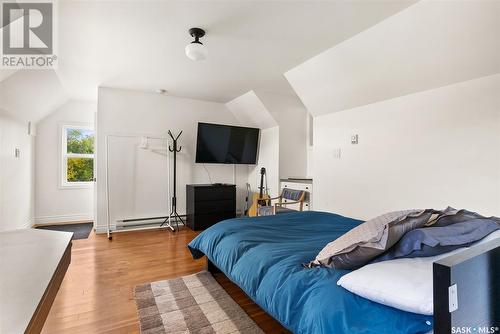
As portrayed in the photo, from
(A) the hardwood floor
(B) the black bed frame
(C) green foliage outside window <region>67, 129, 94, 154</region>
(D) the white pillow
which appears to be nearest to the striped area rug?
(A) the hardwood floor

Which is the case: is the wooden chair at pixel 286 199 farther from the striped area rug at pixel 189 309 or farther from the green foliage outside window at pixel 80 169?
the green foliage outside window at pixel 80 169

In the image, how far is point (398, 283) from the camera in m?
1.01

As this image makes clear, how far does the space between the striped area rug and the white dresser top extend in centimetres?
106

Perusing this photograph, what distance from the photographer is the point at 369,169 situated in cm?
327

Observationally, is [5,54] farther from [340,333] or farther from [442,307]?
[442,307]

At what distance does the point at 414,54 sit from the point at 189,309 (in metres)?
2.98

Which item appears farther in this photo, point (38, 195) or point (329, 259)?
point (38, 195)

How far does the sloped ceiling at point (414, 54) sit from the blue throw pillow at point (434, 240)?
1.63 m

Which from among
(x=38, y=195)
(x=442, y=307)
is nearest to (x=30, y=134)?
(x=38, y=195)

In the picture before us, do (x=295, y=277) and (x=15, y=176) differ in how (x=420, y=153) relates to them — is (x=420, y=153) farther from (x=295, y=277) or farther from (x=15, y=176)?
(x=15, y=176)

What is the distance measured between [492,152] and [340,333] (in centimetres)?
222

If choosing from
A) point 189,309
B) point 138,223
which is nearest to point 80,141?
point 138,223

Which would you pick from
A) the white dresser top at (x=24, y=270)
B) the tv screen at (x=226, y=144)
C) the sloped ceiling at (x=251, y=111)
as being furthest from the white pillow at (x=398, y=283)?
the tv screen at (x=226, y=144)

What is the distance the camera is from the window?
5.10m
